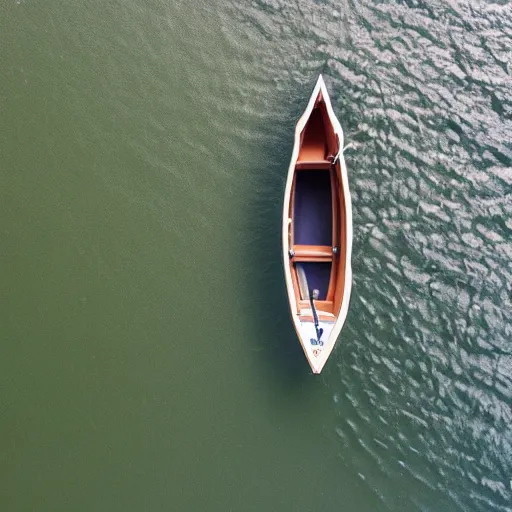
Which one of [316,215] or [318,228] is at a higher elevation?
[316,215]

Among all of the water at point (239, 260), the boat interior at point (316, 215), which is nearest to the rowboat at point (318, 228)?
the boat interior at point (316, 215)

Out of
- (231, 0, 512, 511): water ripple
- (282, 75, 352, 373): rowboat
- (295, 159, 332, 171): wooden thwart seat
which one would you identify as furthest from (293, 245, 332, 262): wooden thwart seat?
(295, 159, 332, 171): wooden thwart seat

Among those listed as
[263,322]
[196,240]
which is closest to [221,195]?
[196,240]

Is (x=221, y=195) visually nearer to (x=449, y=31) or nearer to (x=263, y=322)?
(x=263, y=322)

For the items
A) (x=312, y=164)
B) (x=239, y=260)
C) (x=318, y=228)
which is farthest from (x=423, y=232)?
(x=239, y=260)

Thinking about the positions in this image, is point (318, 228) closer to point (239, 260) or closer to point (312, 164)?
point (312, 164)

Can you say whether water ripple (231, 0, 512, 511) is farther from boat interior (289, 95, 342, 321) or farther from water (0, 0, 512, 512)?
boat interior (289, 95, 342, 321)

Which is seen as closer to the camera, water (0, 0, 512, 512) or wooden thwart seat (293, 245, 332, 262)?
water (0, 0, 512, 512)
